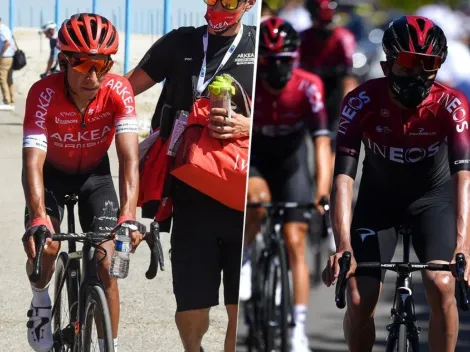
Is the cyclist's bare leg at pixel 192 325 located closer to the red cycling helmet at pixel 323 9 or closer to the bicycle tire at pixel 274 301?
the bicycle tire at pixel 274 301

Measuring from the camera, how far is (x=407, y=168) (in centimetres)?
263

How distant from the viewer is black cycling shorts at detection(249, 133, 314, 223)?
2545 mm

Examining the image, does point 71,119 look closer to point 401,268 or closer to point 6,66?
point 401,268

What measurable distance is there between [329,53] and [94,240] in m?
1.81

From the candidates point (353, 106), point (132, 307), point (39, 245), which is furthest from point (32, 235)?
point (132, 307)

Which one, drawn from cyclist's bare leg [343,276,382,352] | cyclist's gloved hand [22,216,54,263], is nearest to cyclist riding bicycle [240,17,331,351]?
cyclist's bare leg [343,276,382,352]

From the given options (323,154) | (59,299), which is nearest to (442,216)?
(323,154)

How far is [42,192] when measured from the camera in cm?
410

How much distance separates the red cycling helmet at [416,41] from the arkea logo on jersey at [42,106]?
1.96 m

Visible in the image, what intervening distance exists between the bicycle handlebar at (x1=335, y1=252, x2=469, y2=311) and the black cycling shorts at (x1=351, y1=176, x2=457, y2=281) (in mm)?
19

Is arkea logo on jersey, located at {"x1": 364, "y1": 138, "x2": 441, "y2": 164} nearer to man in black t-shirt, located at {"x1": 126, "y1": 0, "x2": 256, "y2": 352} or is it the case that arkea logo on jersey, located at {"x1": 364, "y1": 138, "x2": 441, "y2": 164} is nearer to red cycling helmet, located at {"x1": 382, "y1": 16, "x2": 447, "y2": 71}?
red cycling helmet, located at {"x1": 382, "y1": 16, "x2": 447, "y2": 71}

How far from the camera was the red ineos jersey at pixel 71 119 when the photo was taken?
166 inches

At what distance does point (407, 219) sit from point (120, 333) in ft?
12.0

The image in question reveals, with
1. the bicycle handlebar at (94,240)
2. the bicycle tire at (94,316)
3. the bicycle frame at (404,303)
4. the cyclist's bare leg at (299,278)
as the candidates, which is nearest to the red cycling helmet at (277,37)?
the cyclist's bare leg at (299,278)
